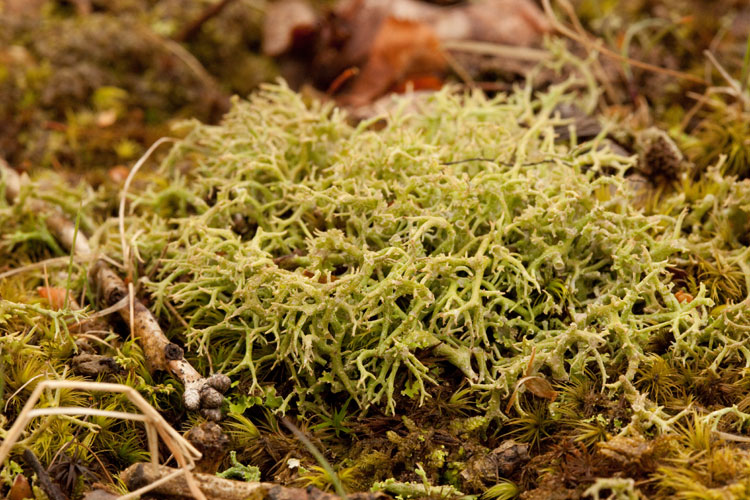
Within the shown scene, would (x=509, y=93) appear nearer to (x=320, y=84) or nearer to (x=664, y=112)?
(x=664, y=112)

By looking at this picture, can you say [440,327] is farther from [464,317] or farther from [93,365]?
[93,365]

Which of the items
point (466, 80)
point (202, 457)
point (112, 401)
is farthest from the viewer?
point (466, 80)

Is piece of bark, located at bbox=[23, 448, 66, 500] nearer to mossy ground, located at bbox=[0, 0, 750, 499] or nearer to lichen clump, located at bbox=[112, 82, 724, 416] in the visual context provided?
mossy ground, located at bbox=[0, 0, 750, 499]

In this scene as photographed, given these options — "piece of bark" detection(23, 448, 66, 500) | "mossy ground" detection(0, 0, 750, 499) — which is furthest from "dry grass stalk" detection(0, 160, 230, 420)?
"piece of bark" detection(23, 448, 66, 500)

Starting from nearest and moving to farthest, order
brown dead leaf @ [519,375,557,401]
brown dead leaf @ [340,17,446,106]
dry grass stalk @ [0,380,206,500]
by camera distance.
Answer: dry grass stalk @ [0,380,206,500], brown dead leaf @ [519,375,557,401], brown dead leaf @ [340,17,446,106]

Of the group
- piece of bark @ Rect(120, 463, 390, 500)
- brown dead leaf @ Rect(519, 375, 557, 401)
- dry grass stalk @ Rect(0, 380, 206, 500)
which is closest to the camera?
dry grass stalk @ Rect(0, 380, 206, 500)

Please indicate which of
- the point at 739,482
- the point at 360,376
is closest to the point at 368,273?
the point at 360,376

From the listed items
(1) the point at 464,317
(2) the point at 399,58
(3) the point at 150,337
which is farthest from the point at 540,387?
(2) the point at 399,58
